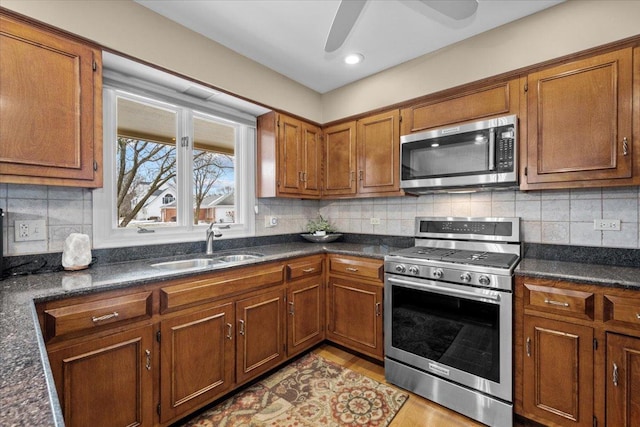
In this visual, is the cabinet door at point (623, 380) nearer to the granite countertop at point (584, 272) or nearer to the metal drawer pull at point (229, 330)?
the granite countertop at point (584, 272)

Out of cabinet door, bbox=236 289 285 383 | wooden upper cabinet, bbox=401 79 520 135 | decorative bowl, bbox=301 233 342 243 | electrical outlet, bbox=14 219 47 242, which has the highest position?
wooden upper cabinet, bbox=401 79 520 135

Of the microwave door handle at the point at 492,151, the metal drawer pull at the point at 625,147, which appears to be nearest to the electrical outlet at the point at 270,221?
the microwave door handle at the point at 492,151

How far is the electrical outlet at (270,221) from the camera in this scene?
295 centimetres

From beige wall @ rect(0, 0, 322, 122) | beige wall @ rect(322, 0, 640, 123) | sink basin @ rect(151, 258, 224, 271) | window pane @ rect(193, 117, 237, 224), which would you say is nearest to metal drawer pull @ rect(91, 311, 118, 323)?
sink basin @ rect(151, 258, 224, 271)

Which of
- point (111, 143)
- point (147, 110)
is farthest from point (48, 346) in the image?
point (147, 110)

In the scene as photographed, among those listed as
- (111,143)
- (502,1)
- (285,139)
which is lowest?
(111,143)

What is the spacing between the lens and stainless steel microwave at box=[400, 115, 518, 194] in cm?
200

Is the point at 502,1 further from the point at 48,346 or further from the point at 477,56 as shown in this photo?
the point at 48,346

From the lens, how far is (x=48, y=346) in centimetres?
125

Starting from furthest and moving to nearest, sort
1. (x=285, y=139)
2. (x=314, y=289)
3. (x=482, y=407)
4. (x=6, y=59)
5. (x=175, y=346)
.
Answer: (x=285, y=139) < (x=314, y=289) < (x=482, y=407) < (x=175, y=346) < (x=6, y=59)

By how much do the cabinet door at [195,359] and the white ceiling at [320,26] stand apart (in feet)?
6.18

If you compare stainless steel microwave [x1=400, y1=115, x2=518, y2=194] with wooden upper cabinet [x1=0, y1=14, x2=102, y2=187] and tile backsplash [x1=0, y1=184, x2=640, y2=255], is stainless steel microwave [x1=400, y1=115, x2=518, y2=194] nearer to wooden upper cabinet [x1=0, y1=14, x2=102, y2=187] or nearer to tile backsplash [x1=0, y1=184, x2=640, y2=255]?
tile backsplash [x1=0, y1=184, x2=640, y2=255]

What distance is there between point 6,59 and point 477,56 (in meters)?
2.77

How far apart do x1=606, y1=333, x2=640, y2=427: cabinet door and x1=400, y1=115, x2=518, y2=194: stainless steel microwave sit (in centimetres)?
103
